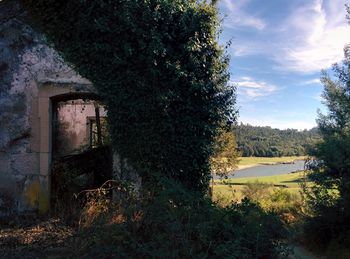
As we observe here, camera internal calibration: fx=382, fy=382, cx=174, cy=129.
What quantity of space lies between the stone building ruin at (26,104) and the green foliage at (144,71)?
1.06 ft

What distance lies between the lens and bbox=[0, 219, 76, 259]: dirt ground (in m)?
5.29

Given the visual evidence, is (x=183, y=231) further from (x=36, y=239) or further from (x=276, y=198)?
(x=276, y=198)

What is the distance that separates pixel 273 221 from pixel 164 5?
5.25 m

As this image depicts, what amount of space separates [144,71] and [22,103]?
2700 millimetres

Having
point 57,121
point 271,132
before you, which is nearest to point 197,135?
point 57,121

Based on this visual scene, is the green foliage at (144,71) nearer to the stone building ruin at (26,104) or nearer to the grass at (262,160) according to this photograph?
the stone building ruin at (26,104)

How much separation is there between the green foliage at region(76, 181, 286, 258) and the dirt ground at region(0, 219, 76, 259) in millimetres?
651

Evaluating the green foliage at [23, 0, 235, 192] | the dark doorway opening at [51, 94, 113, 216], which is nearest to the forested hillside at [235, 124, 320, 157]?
the dark doorway opening at [51, 94, 113, 216]

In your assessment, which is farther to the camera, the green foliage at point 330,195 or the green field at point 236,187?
the green field at point 236,187

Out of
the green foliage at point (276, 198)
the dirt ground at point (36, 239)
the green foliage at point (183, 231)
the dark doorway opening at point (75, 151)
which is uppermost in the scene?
the dark doorway opening at point (75, 151)

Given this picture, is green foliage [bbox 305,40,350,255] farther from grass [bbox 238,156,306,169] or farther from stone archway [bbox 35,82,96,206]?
grass [bbox 238,156,306,169]

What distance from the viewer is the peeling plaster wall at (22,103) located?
8039mm

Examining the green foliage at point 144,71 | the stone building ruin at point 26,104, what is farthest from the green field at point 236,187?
the stone building ruin at point 26,104

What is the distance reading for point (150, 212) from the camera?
16.0ft
